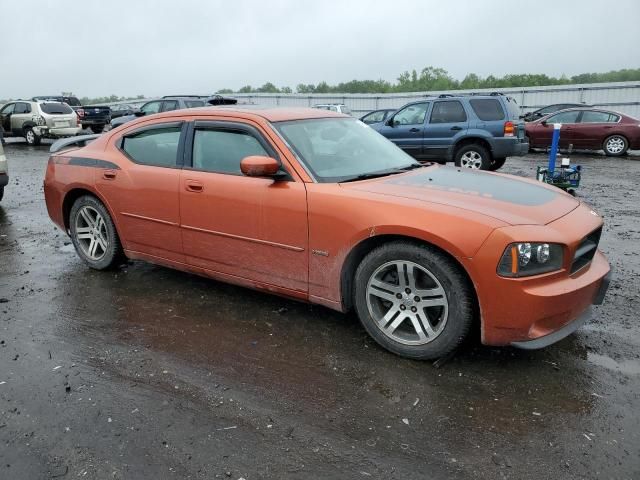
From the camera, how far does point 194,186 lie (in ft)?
13.3

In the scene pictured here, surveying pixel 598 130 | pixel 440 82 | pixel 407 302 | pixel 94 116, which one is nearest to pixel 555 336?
pixel 407 302

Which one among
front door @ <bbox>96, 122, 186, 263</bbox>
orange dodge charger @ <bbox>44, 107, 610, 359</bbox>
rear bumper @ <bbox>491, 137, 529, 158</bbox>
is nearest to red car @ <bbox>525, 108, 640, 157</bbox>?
rear bumper @ <bbox>491, 137, 529, 158</bbox>

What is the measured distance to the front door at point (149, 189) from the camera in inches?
168

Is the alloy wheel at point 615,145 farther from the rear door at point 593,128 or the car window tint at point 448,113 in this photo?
the car window tint at point 448,113

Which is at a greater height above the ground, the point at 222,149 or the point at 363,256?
the point at 222,149

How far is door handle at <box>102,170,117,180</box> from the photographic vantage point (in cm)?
463

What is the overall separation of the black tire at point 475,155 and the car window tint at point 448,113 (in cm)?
63

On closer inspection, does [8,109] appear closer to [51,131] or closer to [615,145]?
[51,131]

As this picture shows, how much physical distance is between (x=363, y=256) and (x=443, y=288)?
23.6 inches

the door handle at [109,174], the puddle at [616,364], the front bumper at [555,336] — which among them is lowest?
the puddle at [616,364]

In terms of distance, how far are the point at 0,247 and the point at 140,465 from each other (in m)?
4.73

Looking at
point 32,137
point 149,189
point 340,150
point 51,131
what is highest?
point 340,150

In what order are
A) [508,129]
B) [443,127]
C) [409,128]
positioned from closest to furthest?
[508,129] < [443,127] < [409,128]

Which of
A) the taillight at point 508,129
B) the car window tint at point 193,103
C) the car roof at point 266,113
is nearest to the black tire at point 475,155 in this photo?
the taillight at point 508,129
